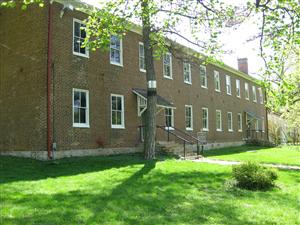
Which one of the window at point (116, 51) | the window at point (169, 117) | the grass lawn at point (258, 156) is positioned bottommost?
the grass lawn at point (258, 156)

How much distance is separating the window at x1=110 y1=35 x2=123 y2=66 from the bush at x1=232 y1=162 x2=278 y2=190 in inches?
390

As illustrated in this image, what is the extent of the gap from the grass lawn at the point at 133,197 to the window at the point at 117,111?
5.02 metres

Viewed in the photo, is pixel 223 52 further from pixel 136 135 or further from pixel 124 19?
pixel 136 135

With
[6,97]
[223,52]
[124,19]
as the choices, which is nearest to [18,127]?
[6,97]

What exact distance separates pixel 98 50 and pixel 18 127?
198 inches

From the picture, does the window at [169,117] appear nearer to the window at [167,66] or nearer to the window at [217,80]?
the window at [167,66]

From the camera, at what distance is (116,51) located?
18703mm

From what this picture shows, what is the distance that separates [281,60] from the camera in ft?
41.6

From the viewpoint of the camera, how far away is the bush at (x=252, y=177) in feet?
32.9

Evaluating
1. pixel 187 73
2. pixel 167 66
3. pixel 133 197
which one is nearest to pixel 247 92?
pixel 187 73

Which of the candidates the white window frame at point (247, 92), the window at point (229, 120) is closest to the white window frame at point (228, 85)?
the window at point (229, 120)

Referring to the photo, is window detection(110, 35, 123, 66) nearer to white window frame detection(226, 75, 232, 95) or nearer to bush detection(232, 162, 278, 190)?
bush detection(232, 162, 278, 190)

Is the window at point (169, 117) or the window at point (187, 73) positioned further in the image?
the window at point (187, 73)

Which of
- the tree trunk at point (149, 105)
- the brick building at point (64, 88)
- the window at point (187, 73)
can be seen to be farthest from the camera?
the window at point (187, 73)
